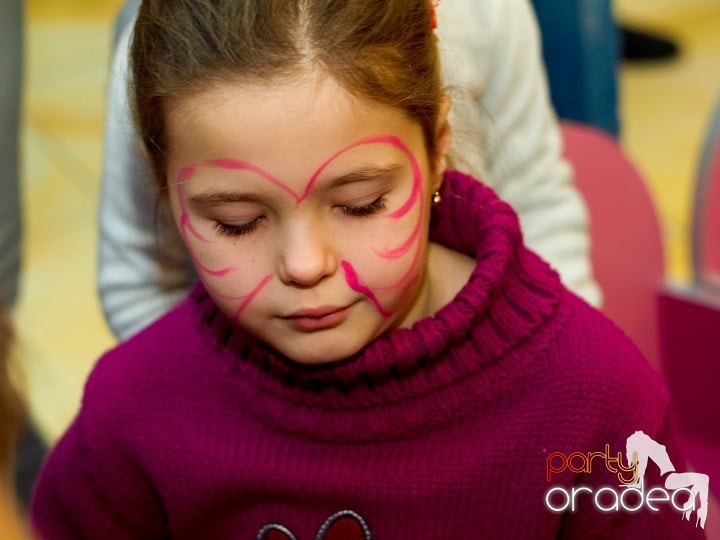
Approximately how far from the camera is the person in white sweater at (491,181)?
1213 mm

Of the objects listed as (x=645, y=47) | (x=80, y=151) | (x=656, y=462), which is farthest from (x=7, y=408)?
(x=645, y=47)

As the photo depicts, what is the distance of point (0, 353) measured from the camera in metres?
0.85

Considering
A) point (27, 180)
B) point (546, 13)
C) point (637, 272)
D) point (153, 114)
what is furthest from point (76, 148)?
point (153, 114)

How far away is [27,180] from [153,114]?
88.8 inches

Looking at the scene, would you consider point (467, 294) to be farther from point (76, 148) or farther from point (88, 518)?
point (76, 148)

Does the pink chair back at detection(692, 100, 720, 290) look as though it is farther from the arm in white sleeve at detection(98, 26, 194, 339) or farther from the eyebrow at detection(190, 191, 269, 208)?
the eyebrow at detection(190, 191, 269, 208)

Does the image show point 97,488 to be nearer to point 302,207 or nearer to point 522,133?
point 302,207

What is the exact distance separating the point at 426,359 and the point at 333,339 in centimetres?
10

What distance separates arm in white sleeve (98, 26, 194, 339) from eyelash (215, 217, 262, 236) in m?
0.33

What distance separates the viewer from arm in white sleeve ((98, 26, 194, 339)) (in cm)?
122

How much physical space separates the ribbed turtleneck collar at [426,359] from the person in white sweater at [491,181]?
A: 0.77 feet

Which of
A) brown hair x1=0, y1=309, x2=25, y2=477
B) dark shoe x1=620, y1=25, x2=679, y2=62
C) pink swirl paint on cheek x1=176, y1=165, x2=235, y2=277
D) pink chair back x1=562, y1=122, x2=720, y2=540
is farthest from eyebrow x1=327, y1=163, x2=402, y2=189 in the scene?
dark shoe x1=620, y1=25, x2=679, y2=62

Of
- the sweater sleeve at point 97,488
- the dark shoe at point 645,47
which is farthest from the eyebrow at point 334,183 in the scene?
the dark shoe at point 645,47

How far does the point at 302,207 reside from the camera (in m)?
0.84
